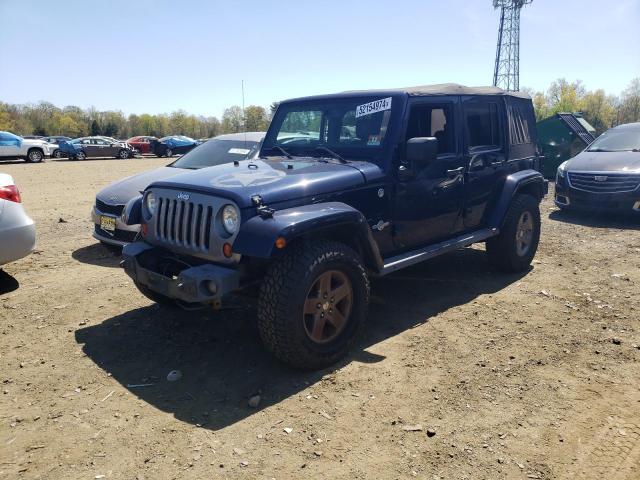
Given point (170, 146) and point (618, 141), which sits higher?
point (170, 146)

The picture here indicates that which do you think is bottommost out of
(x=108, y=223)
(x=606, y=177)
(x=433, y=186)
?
(x=108, y=223)

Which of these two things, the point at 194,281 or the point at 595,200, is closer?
the point at 194,281

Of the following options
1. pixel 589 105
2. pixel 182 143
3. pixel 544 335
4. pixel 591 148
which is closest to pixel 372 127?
pixel 544 335

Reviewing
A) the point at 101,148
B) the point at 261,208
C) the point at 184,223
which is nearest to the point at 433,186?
the point at 261,208

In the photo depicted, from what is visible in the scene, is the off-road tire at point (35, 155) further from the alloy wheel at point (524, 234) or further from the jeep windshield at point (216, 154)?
the alloy wheel at point (524, 234)

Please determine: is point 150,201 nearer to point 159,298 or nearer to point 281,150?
point 159,298

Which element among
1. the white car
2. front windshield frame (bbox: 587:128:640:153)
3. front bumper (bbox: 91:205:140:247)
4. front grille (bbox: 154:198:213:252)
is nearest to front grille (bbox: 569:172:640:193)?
front windshield frame (bbox: 587:128:640:153)

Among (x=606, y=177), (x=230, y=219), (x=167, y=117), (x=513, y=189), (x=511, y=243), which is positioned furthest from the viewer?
(x=167, y=117)

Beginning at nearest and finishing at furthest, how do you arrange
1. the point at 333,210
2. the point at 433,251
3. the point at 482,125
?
the point at 333,210 < the point at 433,251 < the point at 482,125

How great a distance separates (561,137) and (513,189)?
384 inches

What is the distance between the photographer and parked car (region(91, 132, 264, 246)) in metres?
6.34

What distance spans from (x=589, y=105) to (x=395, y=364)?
84.4m

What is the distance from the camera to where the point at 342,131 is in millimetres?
4648

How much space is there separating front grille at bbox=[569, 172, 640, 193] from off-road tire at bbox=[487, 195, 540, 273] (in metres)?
3.57
